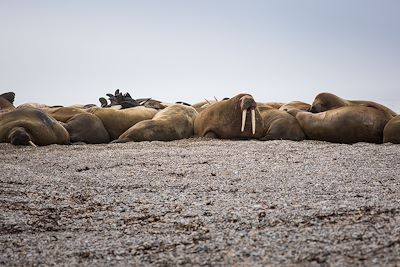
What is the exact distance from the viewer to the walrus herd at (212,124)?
867cm

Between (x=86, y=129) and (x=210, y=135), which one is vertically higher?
(x=86, y=129)

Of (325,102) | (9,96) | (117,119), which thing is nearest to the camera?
(117,119)

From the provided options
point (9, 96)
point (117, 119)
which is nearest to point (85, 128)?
point (117, 119)

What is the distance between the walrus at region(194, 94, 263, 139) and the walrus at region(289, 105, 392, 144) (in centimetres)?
116

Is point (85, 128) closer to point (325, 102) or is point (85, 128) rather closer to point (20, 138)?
point (20, 138)

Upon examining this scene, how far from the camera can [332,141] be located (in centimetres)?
928

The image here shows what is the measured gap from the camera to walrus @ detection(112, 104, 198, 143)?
9.30 meters

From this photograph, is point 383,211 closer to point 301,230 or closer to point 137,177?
point 301,230

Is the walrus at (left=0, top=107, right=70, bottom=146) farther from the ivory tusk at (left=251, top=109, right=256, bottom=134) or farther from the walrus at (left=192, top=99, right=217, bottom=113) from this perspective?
the walrus at (left=192, top=99, right=217, bottom=113)

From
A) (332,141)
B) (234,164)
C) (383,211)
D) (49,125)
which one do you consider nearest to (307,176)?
(234,164)

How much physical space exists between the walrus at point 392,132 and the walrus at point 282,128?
1.65 metres

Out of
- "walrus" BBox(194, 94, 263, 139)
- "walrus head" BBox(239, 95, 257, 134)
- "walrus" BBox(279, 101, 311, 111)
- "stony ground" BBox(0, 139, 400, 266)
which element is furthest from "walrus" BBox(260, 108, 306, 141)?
"stony ground" BBox(0, 139, 400, 266)

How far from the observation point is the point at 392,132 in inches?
335

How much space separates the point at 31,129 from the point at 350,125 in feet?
19.5
